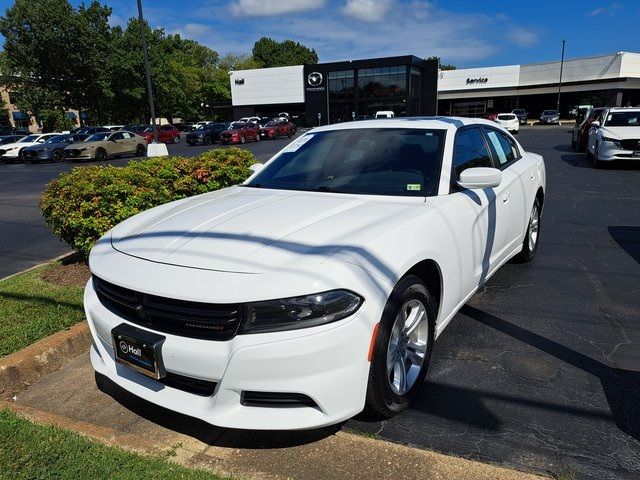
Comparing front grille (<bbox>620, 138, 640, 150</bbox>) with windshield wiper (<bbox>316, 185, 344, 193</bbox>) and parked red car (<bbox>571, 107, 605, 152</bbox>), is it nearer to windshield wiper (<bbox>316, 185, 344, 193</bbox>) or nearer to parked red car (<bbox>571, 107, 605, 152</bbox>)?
parked red car (<bbox>571, 107, 605, 152</bbox>)

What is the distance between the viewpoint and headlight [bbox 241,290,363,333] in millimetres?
2170

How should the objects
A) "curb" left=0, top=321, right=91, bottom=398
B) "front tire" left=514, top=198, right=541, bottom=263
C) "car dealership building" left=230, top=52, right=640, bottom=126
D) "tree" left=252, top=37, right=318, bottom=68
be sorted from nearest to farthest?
"curb" left=0, top=321, right=91, bottom=398, "front tire" left=514, top=198, right=541, bottom=263, "car dealership building" left=230, top=52, right=640, bottom=126, "tree" left=252, top=37, right=318, bottom=68

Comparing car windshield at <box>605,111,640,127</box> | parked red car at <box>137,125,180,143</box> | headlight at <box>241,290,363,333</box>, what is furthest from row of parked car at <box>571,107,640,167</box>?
parked red car at <box>137,125,180,143</box>

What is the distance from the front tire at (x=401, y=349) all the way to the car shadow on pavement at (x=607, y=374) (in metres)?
1.10

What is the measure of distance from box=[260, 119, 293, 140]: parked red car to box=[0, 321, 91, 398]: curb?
3612 centimetres

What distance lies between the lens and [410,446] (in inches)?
100

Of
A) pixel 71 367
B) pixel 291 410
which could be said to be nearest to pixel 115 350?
pixel 291 410

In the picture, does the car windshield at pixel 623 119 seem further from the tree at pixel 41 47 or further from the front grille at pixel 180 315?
the tree at pixel 41 47

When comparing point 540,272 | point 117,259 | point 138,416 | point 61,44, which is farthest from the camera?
point 61,44

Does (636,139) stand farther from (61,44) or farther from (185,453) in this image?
(61,44)

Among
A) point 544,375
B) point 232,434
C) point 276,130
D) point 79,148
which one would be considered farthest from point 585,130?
point 276,130

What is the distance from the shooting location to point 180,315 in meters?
2.27

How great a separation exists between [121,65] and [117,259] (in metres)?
54.9

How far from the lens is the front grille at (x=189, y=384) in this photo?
2.31 m
